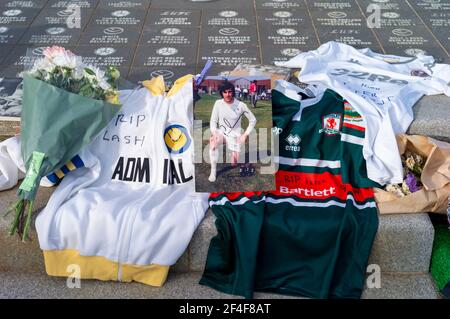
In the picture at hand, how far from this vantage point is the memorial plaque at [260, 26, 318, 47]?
5926 mm

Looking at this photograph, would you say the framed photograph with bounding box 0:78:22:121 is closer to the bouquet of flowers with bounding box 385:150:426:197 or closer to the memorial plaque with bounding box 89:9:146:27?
the memorial plaque with bounding box 89:9:146:27

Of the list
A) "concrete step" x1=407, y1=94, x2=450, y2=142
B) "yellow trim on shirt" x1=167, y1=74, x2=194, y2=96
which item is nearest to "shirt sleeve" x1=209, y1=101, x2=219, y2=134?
"yellow trim on shirt" x1=167, y1=74, x2=194, y2=96

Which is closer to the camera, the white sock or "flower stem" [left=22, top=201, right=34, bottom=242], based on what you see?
"flower stem" [left=22, top=201, right=34, bottom=242]

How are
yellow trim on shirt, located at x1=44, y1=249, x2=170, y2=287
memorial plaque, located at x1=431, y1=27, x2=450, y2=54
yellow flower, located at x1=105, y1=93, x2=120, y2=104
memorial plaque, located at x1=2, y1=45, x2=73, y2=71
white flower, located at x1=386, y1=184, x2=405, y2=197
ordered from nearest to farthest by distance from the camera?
yellow trim on shirt, located at x1=44, y1=249, x2=170, y2=287 < white flower, located at x1=386, y1=184, x2=405, y2=197 < yellow flower, located at x1=105, y1=93, x2=120, y2=104 < memorial plaque, located at x1=2, y1=45, x2=73, y2=71 < memorial plaque, located at x1=431, y1=27, x2=450, y2=54

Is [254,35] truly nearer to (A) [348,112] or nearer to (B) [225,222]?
(A) [348,112]

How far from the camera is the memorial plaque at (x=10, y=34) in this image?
19.4 ft

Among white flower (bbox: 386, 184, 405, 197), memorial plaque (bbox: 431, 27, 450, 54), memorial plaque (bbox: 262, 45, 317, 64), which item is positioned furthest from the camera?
memorial plaque (bbox: 431, 27, 450, 54)

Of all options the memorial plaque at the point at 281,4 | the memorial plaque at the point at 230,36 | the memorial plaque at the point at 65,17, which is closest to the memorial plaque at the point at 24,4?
the memorial plaque at the point at 65,17

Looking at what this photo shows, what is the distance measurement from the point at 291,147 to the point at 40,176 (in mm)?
1562

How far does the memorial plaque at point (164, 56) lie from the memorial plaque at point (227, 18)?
0.68m

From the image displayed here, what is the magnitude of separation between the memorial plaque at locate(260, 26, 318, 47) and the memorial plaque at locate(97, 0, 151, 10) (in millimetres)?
1434

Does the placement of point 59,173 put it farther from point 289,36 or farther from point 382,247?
point 289,36
